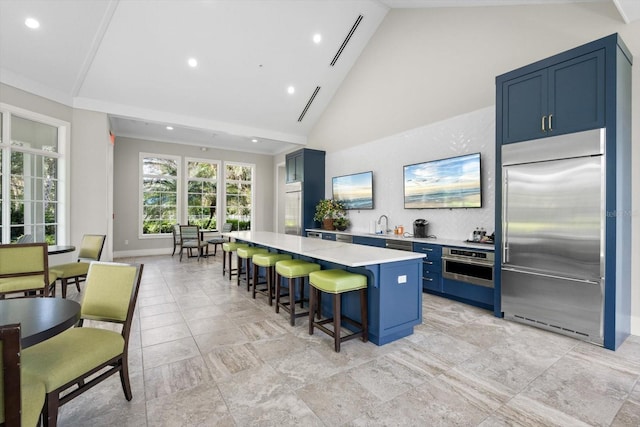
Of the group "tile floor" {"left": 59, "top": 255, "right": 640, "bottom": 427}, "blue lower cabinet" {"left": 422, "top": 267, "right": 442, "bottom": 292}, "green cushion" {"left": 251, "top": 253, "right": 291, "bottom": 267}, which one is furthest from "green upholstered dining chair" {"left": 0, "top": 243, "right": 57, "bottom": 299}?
"blue lower cabinet" {"left": 422, "top": 267, "right": 442, "bottom": 292}

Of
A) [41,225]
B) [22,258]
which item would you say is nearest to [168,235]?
[41,225]

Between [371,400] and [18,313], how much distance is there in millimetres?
2035

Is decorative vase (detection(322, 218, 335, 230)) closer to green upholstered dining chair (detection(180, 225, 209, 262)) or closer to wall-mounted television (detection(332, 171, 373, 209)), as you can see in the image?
wall-mounted television (detection(332, 171, 373, 209))

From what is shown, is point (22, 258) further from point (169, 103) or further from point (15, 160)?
point (169, 103)

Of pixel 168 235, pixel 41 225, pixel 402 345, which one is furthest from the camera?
pixel 168 235

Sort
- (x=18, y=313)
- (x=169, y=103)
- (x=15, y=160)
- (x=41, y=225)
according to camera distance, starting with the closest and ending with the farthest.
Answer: (x=18, y=313) < (x=15, y=160) < (x=41, y=225) < (x=169, y=103)

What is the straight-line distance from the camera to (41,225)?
481 centimetres

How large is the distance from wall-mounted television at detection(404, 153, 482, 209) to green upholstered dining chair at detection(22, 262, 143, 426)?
13.6 ft

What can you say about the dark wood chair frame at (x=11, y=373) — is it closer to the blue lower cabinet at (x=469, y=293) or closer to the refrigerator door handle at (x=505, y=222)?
the refrigerator door handle at (x=505, y=222)

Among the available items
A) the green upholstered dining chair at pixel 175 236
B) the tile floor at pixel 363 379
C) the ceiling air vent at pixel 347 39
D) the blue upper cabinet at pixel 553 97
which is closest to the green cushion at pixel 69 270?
the tile floor at pixel 363 379

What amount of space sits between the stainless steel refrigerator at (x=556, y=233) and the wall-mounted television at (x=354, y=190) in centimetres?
305

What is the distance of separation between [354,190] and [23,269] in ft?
17.3

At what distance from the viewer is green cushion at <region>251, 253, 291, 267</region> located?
3791 millimetres

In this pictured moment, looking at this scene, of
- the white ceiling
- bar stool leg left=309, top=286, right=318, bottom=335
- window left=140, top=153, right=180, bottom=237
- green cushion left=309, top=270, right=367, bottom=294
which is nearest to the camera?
green cushion left=309, top=270, right=367, bottom=294
